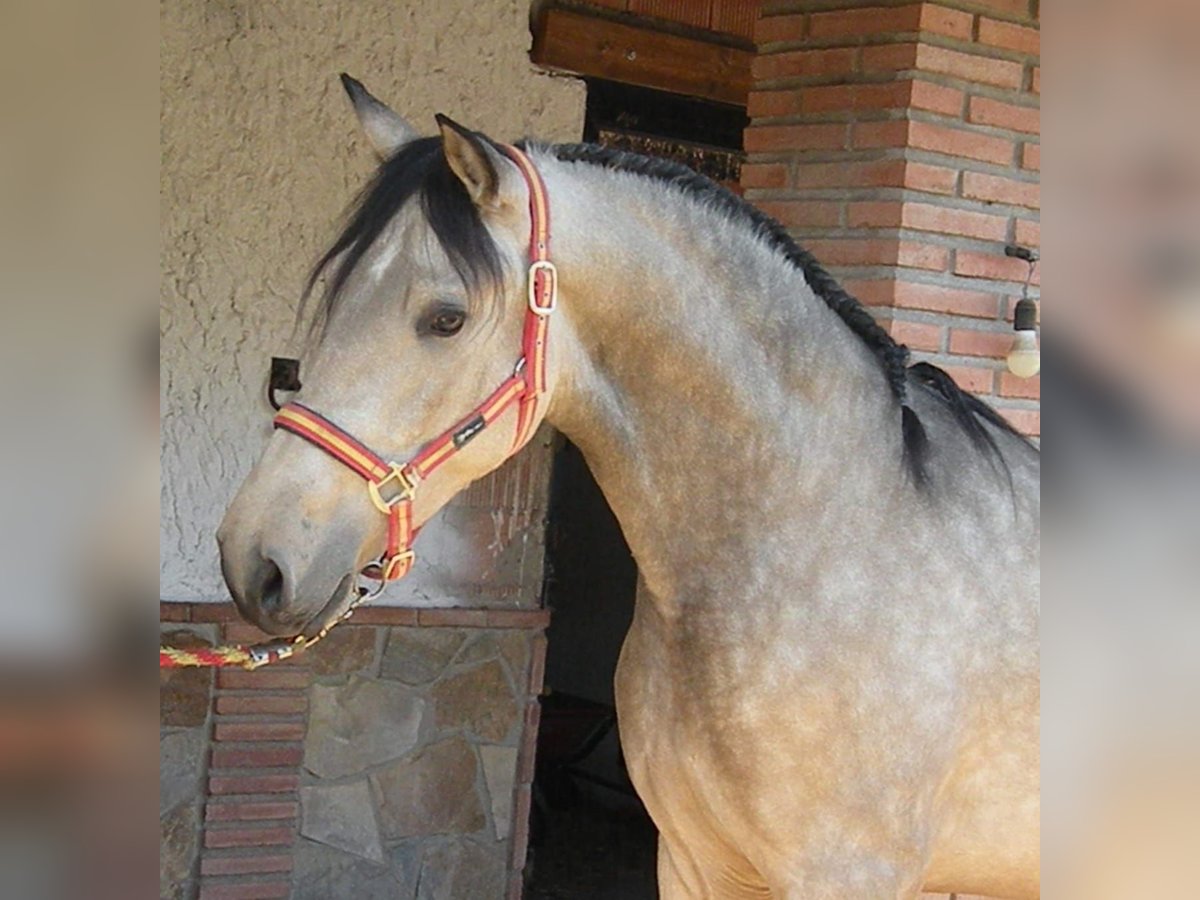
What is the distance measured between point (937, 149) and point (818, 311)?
148 centimetres

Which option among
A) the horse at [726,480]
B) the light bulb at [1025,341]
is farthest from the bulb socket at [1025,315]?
the horse at [726,480]

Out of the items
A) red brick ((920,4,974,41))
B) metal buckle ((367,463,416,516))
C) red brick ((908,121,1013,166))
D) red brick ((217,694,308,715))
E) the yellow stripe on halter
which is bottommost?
red brick ((217,694,308,715))

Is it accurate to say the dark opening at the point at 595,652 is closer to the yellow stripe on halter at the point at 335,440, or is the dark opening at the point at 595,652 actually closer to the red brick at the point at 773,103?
the red brick at the point at 773,103

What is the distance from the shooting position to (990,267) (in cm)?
355

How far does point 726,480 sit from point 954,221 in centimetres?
168

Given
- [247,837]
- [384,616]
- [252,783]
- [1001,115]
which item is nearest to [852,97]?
[1001,115]

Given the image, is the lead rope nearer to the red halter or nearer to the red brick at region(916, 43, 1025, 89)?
the red halter

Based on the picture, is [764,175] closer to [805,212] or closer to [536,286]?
[805,212]

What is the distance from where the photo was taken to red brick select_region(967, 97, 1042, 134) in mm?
3516

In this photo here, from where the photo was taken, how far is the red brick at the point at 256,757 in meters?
4.15

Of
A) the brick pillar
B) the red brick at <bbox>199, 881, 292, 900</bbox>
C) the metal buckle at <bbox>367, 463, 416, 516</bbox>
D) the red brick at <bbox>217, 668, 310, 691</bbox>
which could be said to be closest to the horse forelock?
the metal buckle at <bbox>367, 463, 416, 516</bbox>
